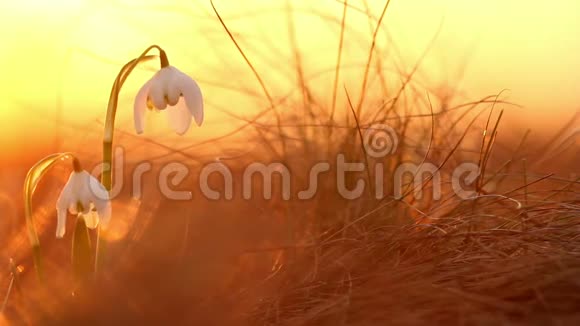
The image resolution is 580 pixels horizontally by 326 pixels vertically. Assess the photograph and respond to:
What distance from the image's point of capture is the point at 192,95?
1.34 metres

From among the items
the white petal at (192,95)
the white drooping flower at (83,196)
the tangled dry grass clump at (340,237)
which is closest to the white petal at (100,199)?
the white drooping flower at (83,196)

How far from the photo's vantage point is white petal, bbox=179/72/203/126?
4.37ft

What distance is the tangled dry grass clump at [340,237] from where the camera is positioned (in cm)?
95

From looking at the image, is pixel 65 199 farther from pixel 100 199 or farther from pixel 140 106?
pixel 140 106

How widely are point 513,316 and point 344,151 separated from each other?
2.44 ft

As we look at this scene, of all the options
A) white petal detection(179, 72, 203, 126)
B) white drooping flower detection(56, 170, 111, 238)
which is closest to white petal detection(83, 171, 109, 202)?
white drooping flower detection(56, 170, 111, 238)

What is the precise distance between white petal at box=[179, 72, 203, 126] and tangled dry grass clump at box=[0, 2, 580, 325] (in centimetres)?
22

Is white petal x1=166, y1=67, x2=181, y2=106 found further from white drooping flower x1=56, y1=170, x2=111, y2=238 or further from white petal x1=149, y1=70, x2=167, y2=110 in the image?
white drooping flower x1=56, y1=170, x2=111, y2=238

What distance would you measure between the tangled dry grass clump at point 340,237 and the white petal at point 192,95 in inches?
8.7

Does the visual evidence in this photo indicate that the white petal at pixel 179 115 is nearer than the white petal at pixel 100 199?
No

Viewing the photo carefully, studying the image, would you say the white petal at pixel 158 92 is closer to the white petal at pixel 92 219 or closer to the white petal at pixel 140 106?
the white petal at pixel 140 106

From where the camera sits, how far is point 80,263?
126cm

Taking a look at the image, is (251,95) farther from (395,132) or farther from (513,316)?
(513,316)

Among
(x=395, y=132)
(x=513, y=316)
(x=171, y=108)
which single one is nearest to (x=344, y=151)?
(x=395, y=132)
